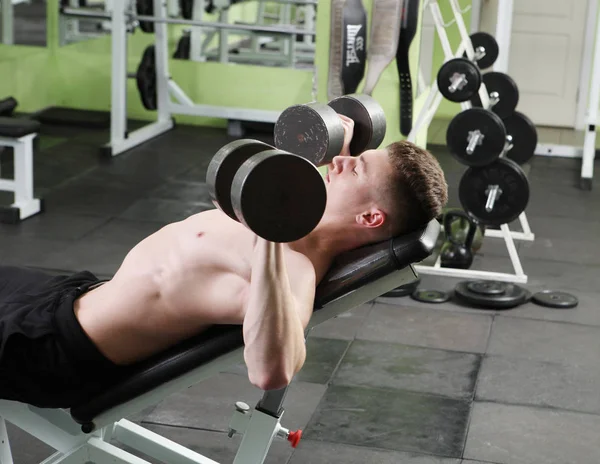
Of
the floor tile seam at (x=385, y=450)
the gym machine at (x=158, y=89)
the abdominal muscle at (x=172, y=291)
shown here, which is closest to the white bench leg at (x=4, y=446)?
the abdominal muscle at (x=172, y=291)

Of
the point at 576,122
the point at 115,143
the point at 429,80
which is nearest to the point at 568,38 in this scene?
the point at 576,122

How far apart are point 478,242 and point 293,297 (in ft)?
7.94

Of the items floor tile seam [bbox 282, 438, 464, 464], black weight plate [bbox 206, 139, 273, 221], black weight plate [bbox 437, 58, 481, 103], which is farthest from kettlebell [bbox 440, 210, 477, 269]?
black weight plate [bbox 206, 139, 273, 221]

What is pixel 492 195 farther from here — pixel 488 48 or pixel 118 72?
pixel 118 72

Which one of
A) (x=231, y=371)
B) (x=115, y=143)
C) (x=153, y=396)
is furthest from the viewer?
(x=115, y=143)

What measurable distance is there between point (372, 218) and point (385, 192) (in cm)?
5

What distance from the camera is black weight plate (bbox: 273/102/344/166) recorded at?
1.70 metres

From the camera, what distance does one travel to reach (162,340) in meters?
1.77

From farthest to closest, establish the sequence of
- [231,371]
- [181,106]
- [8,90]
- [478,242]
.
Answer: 1. [8,90]
2. [181,106]
3. [478,242]
4. [231,371]

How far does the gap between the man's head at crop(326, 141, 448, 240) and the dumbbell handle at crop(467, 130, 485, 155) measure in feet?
5.68

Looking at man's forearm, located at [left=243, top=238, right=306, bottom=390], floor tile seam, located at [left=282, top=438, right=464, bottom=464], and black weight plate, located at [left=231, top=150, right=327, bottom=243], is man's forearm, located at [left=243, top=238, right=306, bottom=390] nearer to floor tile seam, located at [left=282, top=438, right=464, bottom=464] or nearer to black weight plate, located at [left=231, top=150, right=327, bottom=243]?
black weight plate, located at [left=231, top=150, right=327, bottom=243]

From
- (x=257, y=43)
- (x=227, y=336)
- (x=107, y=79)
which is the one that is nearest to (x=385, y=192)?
(x=227, y=336)

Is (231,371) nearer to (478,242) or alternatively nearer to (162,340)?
(162,340)

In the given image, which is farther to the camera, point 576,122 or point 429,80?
point 429,80
